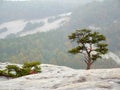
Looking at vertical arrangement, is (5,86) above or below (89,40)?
below

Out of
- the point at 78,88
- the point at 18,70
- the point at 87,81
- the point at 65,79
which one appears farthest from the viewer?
the point at 18,70

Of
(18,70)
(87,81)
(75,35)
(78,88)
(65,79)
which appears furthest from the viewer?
(75,35)

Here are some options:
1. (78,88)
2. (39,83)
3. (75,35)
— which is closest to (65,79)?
(39,83)

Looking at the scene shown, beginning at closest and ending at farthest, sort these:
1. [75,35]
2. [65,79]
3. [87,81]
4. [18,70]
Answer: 1. [87,81]
2. [65,79]
3. [18,70]
4. [75,35]

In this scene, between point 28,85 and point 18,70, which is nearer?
point 28,85

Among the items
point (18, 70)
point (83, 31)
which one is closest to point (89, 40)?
point (83, 31)

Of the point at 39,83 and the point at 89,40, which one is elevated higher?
the point at 89,40

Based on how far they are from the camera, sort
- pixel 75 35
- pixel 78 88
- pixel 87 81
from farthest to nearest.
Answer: pixel 75 35 < pixel 87 81 < pixel 78 88

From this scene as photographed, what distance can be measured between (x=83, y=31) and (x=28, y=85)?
3497 cm

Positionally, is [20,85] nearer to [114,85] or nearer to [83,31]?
[114,85]

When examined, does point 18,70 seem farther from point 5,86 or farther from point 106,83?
point 106,83

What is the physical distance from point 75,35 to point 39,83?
3395 centimetres

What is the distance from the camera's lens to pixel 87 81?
22.8 metres

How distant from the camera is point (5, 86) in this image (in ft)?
77.7
